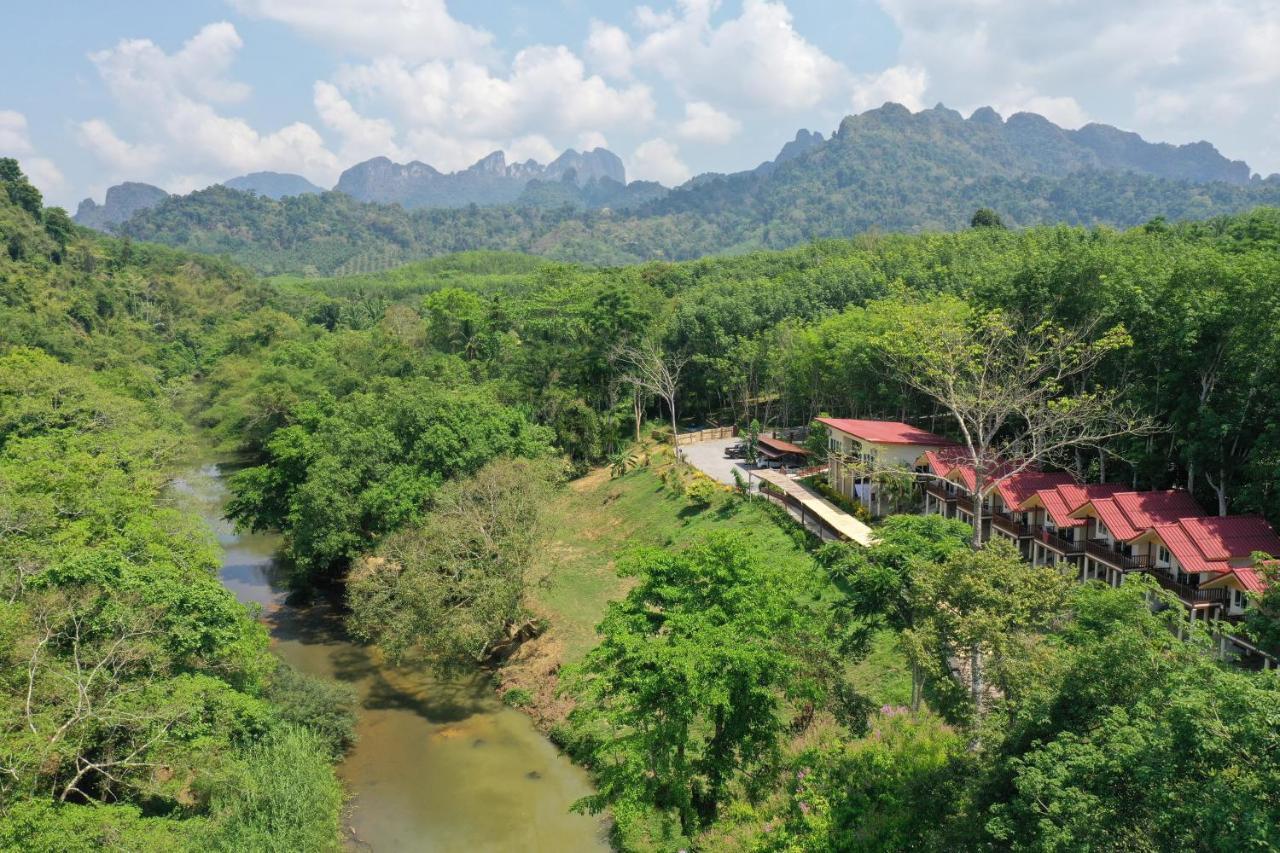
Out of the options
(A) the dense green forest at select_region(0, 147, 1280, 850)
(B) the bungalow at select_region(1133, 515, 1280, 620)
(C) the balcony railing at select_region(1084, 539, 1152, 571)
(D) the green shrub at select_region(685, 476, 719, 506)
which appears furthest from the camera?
(D) the green shrub at select_region(685, 476, 719, 506)

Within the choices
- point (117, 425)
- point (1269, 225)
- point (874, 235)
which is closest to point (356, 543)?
point (117, 425)

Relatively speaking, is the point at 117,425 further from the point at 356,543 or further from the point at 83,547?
the point at 83,547

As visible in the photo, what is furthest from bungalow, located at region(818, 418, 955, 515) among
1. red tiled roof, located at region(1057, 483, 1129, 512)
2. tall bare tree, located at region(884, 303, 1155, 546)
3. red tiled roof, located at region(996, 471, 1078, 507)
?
red tiled roof, located at region(1057, 483, 1129, 512)

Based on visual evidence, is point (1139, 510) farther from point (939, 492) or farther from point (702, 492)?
point (702, 492)

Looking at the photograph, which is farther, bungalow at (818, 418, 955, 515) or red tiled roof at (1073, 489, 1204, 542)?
bungalow at (818, 418, 955, 515)

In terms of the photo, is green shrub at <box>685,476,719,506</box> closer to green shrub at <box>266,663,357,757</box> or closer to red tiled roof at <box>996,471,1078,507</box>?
red tiled roof at <box>996,471,1078,507</box>
